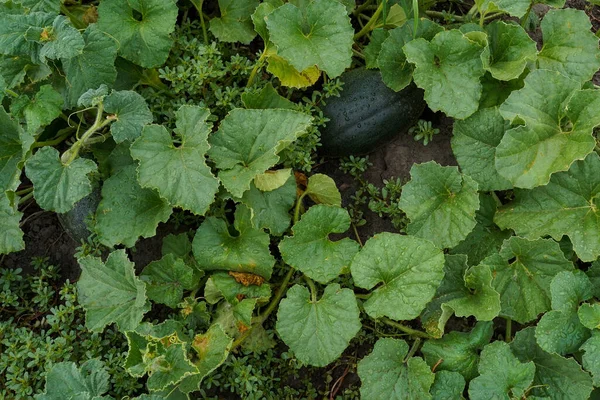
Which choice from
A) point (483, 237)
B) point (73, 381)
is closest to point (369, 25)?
point (483, 237)

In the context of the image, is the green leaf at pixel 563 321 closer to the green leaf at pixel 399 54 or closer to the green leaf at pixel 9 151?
the green leaf at pixel 399 54

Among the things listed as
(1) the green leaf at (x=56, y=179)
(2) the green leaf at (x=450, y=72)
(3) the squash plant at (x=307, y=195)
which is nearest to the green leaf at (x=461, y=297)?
(3) the squash plant at (x=307, y=195)

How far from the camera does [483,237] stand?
3129 millimetres

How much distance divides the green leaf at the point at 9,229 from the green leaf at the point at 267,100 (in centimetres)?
112

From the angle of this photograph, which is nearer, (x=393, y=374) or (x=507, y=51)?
(x=393, y=374)

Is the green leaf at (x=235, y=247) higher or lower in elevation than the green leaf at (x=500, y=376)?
higher

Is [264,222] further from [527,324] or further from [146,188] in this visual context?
[527,324]

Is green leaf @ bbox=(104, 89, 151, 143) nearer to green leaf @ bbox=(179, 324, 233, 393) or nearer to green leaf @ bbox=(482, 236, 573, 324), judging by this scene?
green leaf @ bbox=(179, 324, 233, 393)

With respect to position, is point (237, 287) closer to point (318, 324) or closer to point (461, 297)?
point (318, 324)

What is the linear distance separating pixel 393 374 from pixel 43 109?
6.19 feet

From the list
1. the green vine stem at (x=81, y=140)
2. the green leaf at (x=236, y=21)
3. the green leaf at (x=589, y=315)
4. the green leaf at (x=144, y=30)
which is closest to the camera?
the green leaf at (x=589, y=315)

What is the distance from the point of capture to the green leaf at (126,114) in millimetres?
2801

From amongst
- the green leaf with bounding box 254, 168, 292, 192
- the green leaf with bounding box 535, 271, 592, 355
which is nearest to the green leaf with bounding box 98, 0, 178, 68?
the green leaf with bounding box 254, 168, 292, 192

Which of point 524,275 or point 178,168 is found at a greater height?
point 178,168
